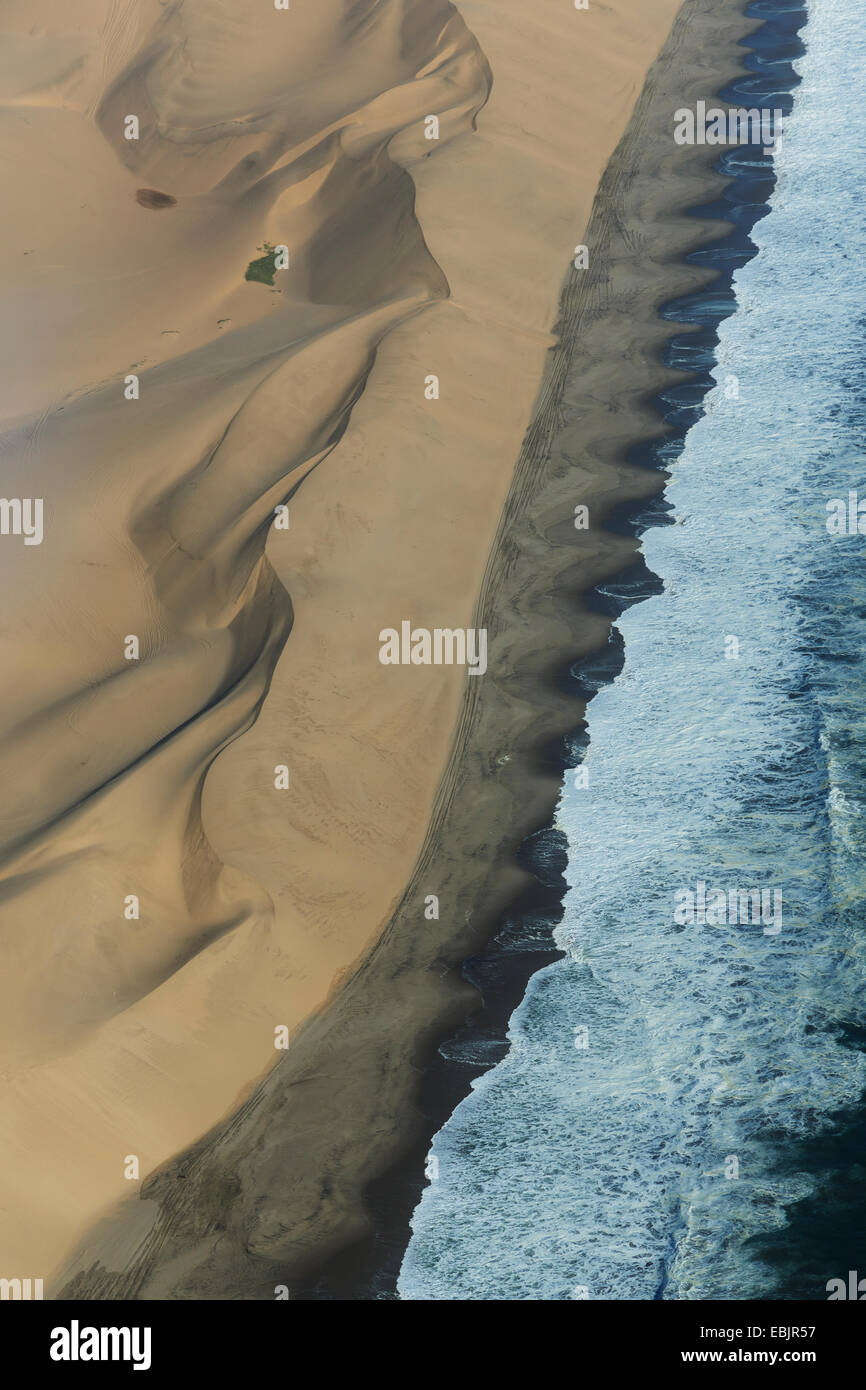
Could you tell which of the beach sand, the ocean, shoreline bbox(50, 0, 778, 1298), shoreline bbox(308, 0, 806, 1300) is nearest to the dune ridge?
the beach sand

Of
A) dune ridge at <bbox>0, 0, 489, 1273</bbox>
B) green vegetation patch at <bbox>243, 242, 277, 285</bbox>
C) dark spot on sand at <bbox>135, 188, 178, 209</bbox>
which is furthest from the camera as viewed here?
dark spot on sand at <bbox>135, 188, 178, 209</bbox>

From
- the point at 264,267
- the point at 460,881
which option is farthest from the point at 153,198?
the point at 460,881

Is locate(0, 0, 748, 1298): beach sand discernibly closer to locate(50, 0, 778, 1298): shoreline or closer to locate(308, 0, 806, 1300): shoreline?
locate(50, 0, 778, 1298): shoreline

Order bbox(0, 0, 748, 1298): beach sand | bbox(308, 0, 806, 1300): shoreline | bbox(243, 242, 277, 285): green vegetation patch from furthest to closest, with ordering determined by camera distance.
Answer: bbox(243, 242, 277, 285): green vegetation patch
bbox(0, 0, 748, 1298): beach sand
bbox(308, 0, 806, 1300): shoreline

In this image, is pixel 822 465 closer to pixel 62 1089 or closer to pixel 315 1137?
pixel 315 1137

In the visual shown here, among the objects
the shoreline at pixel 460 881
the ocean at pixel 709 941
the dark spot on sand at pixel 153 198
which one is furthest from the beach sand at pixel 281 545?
the ocean at pixel 709 941

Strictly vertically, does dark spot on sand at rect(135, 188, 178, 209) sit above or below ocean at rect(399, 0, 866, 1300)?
above

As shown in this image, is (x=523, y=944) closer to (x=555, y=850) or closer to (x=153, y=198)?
(x=555, y=850)
